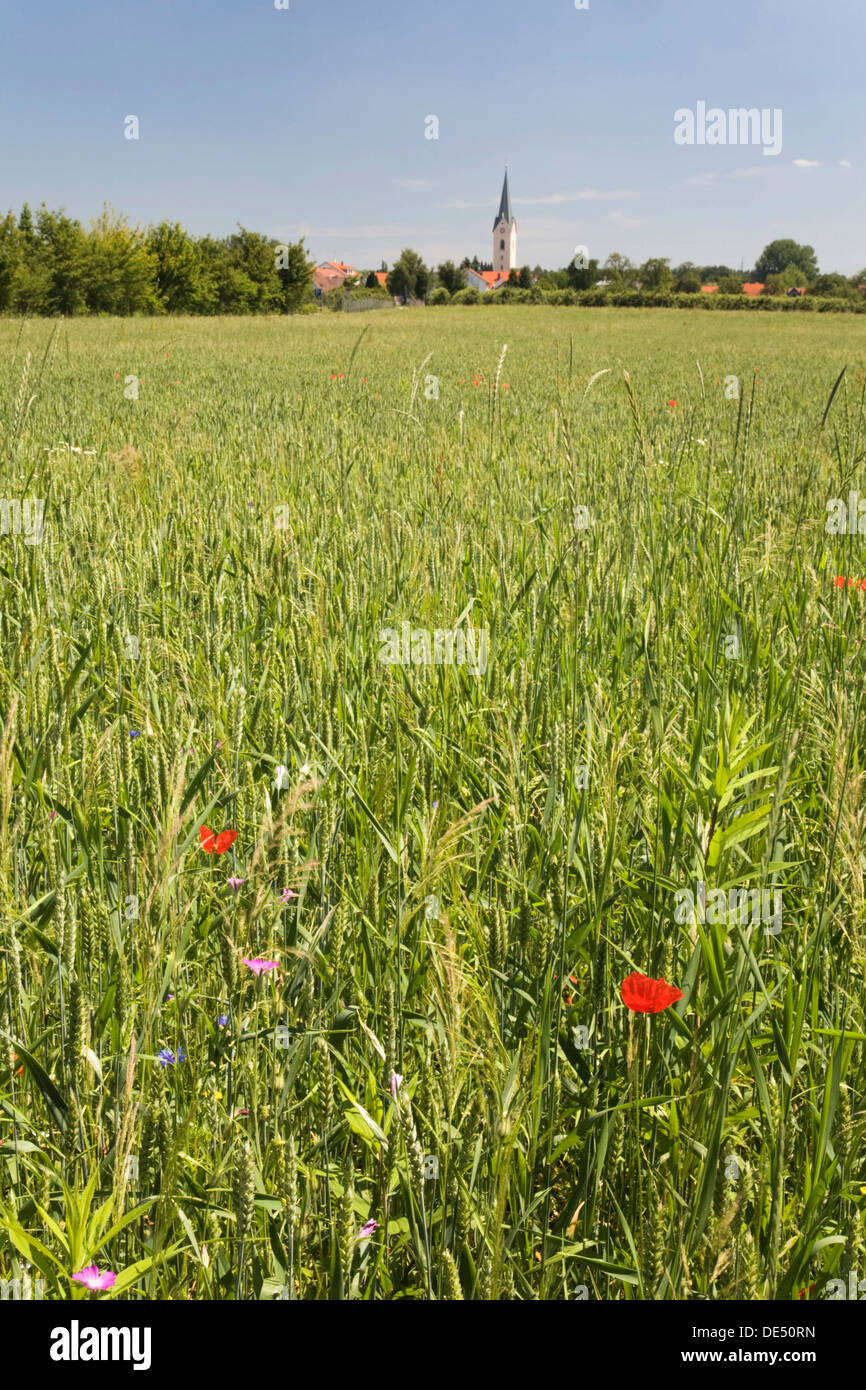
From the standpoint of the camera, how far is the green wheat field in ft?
2.54

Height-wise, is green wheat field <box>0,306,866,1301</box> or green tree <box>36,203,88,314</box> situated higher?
green tree <box>36,203,88,314</box>

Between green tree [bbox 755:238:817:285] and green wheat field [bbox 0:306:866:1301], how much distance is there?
8802cm

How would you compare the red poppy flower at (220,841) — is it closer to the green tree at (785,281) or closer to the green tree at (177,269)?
the green tree at (177,269)

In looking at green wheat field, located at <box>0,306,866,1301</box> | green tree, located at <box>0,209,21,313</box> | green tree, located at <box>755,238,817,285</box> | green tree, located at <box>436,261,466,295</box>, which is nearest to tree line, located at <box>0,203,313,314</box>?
green tree, located at <box>0,209,21,313</box>

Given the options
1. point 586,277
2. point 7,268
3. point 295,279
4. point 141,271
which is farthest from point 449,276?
point 7,268

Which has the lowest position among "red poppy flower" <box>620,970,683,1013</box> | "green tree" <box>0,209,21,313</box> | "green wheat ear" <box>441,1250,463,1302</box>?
"green wheat ear" <box>441,1250,463,1302</box>

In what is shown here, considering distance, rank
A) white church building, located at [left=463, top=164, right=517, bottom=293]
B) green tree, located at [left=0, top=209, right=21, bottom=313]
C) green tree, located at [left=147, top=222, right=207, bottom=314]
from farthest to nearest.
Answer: white church building, located at [left=463, top=164, right=517, bottom=293] < green tree, located at [left=147, top=222, right=207, bottom=314] < green tree, located at [left=0, top=209, right=21, bottom=313]

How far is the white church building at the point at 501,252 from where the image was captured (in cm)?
10131

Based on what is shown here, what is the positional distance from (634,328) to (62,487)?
100 feet

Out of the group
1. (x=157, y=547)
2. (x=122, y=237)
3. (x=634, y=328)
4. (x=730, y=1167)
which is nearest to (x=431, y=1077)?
(x=730, y=1167)

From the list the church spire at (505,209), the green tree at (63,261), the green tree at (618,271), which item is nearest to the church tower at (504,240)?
the church spire at (505,209)

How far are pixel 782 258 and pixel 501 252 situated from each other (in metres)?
39.3

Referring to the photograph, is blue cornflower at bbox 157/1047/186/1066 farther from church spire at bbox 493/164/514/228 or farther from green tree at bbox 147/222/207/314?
church spire at bbox 493/164/514/228

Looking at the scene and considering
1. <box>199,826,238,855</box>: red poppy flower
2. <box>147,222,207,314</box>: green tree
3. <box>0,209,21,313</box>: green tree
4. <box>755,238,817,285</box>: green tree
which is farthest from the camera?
<box>755,238,817,285</box>: green tree
